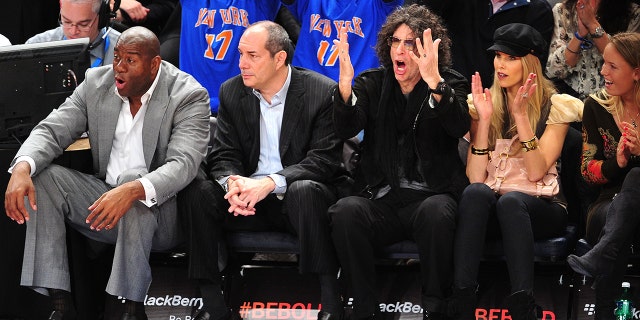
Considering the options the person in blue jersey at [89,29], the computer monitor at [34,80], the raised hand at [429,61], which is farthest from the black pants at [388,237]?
the person in blue jersey at [89,29]

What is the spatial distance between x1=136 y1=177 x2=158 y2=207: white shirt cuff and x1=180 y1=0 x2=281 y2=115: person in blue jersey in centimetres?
154

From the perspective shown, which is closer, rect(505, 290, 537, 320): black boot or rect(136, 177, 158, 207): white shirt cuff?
rect(505, 290, 537, 320): black boot

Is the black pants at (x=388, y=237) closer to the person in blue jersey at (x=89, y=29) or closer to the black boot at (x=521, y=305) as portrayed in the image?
the black boot at (x=521, y=305)

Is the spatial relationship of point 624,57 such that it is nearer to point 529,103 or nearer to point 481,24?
point 529,103

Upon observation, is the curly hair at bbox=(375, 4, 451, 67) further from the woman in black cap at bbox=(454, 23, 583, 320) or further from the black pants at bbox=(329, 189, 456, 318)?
the black pants at bbox=(329, 189, 456, 318)

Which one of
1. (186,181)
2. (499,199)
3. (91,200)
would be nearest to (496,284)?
(499,199)

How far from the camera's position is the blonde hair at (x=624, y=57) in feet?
18.3

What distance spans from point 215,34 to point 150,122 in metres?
1.34

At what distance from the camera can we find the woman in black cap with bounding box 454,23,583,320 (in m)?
5.26

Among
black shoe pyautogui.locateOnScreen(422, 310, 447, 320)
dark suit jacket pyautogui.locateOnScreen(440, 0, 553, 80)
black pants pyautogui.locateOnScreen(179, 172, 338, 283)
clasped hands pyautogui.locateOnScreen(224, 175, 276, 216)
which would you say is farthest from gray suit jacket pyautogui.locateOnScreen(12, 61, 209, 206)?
dark suit jacket pyautogui.locateOnScreen(440, 0, 553, 80)

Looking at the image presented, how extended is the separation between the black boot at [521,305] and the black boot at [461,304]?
0.17m

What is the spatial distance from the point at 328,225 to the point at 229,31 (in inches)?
74.8

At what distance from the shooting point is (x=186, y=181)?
5566 mm

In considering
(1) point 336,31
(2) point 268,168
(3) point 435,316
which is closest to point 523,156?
(3) point 435,316
